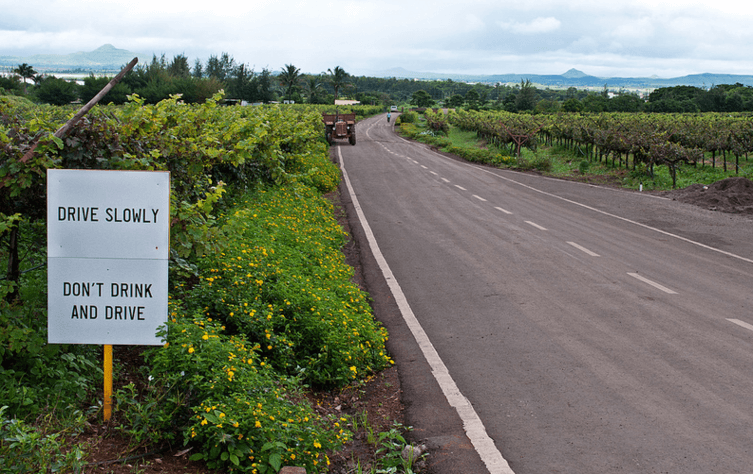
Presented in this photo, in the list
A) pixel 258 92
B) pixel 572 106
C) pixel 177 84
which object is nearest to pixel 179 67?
pixel 258 92

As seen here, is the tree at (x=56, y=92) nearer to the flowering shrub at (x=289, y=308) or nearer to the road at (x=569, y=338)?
the road at (x=569, y=338)

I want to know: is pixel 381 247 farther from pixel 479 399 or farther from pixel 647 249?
pixel 479 399

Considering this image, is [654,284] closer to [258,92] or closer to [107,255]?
[107,255]

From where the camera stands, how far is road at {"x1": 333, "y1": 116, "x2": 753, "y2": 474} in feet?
16.2

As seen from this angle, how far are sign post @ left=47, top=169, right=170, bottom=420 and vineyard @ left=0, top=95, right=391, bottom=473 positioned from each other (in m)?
0.28

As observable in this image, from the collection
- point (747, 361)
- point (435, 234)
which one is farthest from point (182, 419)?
point (435, 234)

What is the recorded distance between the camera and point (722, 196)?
20.2 meters

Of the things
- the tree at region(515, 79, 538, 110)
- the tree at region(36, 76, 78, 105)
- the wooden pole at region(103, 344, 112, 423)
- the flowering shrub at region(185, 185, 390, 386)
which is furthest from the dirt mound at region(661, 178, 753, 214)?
the tree at region(515, 79, 538, 110)

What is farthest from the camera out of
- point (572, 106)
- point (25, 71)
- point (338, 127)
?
point (25, 71)

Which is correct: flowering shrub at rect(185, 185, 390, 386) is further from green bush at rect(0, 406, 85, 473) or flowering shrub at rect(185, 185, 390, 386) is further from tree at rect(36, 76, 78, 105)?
tree at rect(36, 76, 78, 105)

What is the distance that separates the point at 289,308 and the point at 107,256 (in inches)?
101

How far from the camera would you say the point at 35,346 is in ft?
14.0

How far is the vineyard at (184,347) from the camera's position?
4.07 metres

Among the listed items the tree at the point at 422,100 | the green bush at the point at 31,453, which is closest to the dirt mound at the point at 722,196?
the green bush at the point at 31,453
